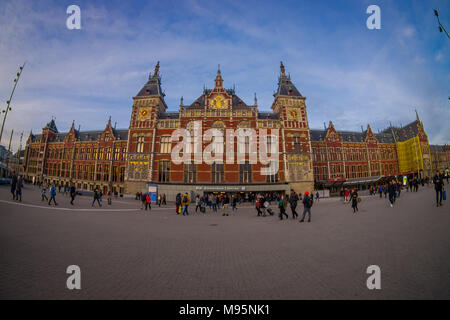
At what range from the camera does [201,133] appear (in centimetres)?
3177

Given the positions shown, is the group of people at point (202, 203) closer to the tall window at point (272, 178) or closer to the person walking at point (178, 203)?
the person walking at point (178, 203)

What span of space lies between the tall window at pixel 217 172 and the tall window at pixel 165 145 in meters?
8.51

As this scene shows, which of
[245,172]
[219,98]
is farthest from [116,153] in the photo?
[245,172]

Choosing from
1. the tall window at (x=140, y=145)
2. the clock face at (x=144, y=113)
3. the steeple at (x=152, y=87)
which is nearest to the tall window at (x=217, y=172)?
the tall window at (x=140, y=145)

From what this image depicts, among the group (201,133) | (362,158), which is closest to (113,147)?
(201,133)

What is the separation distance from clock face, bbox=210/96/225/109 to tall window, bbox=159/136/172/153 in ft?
31.9

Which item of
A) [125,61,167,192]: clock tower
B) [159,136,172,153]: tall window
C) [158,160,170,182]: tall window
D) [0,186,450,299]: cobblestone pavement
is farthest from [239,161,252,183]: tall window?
[0,186,450,299]: cobblestone pavement

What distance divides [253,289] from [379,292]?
2370mm

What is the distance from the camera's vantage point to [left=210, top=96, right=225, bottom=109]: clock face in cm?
3256

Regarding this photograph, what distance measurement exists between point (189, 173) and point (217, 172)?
4835mm

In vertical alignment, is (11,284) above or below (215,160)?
below

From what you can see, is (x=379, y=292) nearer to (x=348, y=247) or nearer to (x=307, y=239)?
(x=348, y=247)
